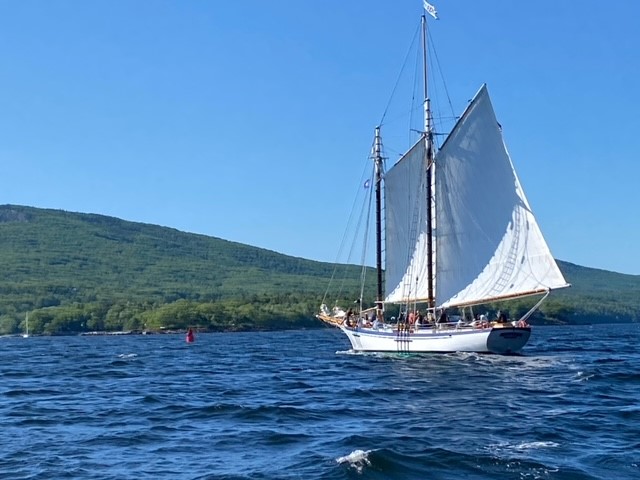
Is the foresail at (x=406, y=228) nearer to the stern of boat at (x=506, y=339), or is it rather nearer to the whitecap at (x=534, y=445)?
the stern of boat at (x=506, y=339)

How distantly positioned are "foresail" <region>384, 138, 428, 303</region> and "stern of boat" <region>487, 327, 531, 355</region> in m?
9.57

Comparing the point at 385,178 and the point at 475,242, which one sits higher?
the point at 385,178

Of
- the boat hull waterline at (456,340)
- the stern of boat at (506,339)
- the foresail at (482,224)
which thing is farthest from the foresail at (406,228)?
the stern of boat at (506,339)

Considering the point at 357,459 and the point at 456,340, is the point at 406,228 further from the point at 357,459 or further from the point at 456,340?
the point at 357,459

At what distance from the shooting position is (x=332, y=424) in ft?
104

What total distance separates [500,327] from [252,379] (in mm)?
21479

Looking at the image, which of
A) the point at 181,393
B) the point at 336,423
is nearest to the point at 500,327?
the point at 181,393

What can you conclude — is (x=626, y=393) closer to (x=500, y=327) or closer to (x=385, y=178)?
(x=500, y=327)

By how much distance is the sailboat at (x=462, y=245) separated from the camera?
64.8 meters

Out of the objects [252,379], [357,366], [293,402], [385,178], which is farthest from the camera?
[385,178]

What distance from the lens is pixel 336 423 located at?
32031 millimetres

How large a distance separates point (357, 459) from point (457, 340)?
43.3m

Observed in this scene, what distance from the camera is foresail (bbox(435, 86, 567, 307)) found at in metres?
63.8

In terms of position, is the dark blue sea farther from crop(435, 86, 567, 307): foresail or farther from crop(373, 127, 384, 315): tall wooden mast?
crop(373, 127, 384, 315): tall wooden mast
